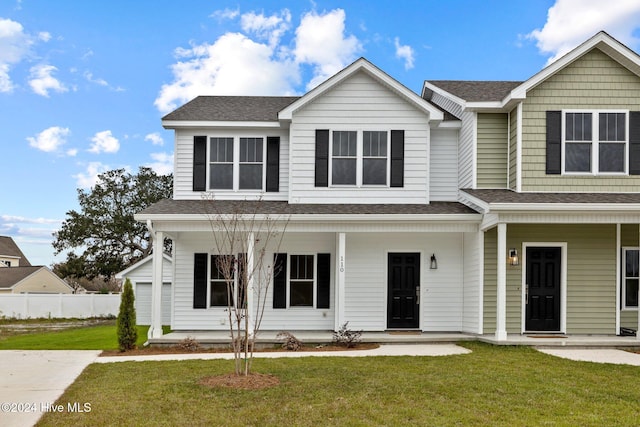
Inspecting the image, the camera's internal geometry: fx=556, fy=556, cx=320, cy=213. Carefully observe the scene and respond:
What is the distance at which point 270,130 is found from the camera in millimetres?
14398

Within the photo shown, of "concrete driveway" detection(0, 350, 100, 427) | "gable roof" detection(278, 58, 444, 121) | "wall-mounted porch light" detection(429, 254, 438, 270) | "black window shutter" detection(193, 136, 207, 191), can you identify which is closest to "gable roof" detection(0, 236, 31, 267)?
"black window shutter" detection(193, 136, 207, 191)

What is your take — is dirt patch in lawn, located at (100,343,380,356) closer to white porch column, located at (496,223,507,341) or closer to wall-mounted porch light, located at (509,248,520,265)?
white porch column, located at (496,223,507,341)

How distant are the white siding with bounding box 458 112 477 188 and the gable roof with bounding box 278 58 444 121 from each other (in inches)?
30.3

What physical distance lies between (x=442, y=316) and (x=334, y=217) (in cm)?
388

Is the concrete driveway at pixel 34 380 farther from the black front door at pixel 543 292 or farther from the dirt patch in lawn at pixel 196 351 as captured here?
the black front door at pixel 543 292

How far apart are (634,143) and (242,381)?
411 inches

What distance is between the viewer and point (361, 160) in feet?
45.6

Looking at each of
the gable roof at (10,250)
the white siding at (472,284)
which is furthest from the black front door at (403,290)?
the gable roof at (10,250)

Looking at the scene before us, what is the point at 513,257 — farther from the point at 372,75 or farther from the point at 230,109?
the point at 230,109

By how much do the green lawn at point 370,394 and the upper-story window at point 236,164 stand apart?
222 inches

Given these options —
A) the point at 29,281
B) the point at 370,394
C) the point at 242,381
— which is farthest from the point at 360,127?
the point at 29,281

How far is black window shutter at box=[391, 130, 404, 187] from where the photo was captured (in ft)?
45.5

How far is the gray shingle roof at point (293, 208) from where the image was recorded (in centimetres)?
1280

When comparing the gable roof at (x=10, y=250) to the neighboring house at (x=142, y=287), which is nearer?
the neighboring house at (x=142, y=287)
